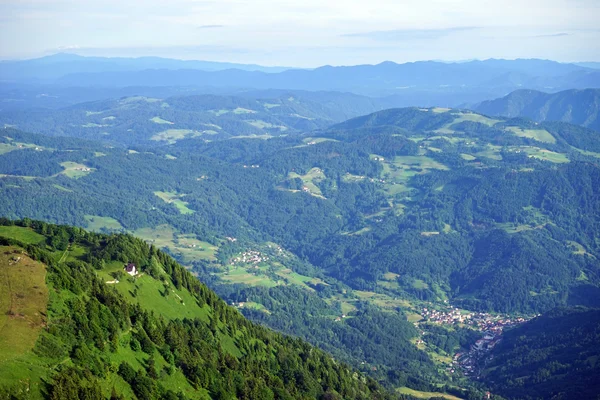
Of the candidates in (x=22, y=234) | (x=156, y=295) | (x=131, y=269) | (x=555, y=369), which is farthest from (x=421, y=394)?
(x=22, y=234)

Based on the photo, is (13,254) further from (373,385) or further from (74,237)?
(373,385)

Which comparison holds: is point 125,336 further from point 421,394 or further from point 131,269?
point 421,394

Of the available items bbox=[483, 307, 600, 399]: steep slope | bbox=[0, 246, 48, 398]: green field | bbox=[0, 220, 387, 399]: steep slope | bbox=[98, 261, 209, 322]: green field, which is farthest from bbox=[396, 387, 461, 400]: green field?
bbox=[0, 246, 48, 398]: green field

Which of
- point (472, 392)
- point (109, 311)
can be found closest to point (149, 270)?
point (109, 311)

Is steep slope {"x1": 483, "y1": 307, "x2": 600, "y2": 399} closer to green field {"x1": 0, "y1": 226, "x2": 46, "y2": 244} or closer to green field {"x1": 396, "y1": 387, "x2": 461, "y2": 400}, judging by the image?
green field {"x1": 396, "y1": 387, "x2": 461, "y2": 400}

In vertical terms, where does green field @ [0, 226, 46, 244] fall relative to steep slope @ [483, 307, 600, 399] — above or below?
above

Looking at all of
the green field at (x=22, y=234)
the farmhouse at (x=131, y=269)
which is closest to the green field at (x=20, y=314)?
the farmhouse at (x=131, y=269)
